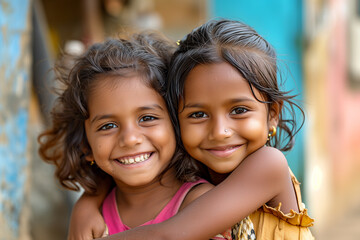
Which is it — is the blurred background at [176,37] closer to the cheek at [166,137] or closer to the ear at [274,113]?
the ear at [274,113]

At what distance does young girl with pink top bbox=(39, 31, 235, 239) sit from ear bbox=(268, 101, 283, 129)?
34 centimetres

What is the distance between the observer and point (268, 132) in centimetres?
170

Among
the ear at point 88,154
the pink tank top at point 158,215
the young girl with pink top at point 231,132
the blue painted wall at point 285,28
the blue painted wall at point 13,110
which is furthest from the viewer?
the blue painted wall at point 285,28

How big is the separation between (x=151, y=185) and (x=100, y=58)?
0.55 meters

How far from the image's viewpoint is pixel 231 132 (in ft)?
5.19

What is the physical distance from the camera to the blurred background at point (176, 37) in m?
2.46

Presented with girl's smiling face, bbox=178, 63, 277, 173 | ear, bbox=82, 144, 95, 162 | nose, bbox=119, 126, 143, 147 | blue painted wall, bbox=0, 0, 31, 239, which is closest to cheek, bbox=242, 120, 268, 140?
girl's smiling face, bbox=178, 63, 277, 173

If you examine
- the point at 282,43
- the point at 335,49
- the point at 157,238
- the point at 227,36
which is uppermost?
the point at 335,49

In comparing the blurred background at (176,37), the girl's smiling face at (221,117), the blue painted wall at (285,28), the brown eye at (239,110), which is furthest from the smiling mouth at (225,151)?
the blue painted wall at (285,28)

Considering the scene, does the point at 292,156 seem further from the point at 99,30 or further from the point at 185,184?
the point at 99,30

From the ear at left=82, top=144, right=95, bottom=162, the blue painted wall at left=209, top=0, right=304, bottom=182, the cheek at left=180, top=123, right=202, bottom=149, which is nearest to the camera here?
the cheek at left=180, top=123, right=202, bottom=149

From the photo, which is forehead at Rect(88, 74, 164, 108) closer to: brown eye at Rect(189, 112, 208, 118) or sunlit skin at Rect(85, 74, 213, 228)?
sunlit skin at Rect(85, 74, 213, 228)

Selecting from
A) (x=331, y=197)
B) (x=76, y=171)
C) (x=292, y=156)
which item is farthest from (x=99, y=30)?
(x=76, y=171)

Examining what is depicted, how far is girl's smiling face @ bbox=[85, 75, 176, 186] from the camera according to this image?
5.54 feet
